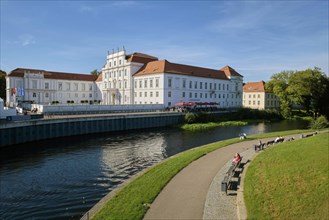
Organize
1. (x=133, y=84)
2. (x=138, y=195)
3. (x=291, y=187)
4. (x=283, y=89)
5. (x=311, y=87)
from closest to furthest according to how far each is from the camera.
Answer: (x=291, y=187), (x=138, y=195), (x=311, y=87), (x=133, y=84), (x=283, y=89)

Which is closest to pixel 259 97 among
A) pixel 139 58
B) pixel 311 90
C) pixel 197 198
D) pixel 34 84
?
pixel 311 90

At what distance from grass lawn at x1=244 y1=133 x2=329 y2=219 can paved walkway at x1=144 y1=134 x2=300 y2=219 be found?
95 centimetres

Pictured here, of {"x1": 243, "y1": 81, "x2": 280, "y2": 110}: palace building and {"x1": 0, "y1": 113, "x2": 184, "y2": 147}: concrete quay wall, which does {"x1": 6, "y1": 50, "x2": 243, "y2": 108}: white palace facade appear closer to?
{"x1": 243, "y1": 81, "x2": 280, "y2": 110}: palace building

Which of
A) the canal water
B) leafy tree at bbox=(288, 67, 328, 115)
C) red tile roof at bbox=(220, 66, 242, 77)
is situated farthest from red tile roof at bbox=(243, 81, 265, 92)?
the canal water

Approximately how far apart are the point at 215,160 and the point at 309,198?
9.14 m

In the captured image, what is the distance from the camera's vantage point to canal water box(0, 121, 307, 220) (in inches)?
579

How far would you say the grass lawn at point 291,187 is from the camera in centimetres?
→ 1052

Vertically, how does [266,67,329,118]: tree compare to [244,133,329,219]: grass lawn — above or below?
above

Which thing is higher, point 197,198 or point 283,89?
point 283,89

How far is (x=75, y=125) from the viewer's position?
4072cm

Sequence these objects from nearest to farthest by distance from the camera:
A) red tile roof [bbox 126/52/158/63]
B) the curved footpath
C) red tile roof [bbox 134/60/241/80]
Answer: the curved footpath
red tile roof [bbox 134/60/241/80]
red tile roof [bbox 126/52/158/63]

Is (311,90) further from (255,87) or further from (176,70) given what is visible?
(255,87)

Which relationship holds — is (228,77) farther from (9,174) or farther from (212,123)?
(9,174)

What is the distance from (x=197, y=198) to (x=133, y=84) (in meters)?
67.4
